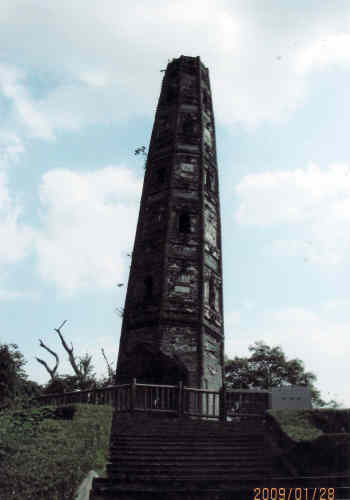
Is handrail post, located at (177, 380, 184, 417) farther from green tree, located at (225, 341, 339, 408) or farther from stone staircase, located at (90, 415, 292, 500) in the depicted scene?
green tree, located at (225, 341, 339, 408)

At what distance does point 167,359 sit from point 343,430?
8617 millimetres

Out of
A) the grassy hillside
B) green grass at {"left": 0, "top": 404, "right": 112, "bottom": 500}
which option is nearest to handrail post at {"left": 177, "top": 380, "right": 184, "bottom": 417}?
green grass at {"left": 0, "top": 404, "right": 112, "bottom": 500}

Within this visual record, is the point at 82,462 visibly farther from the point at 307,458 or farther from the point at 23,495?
the point at 307,458

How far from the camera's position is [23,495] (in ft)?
25.3

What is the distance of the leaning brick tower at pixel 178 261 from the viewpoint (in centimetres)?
2098

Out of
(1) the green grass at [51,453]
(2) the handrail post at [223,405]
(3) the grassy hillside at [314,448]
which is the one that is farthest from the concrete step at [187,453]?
(2) the handrail post at [223,405]

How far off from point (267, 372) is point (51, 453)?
111 ft

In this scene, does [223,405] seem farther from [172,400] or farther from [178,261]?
[178,261]

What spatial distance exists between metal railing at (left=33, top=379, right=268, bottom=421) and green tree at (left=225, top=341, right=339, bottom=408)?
24.3 metres

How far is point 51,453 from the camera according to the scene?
9.63 metres

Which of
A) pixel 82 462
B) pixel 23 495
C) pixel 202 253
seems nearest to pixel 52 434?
pixel 82 462

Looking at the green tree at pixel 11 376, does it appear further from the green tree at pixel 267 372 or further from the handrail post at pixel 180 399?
the green tree at pixel 267 372
